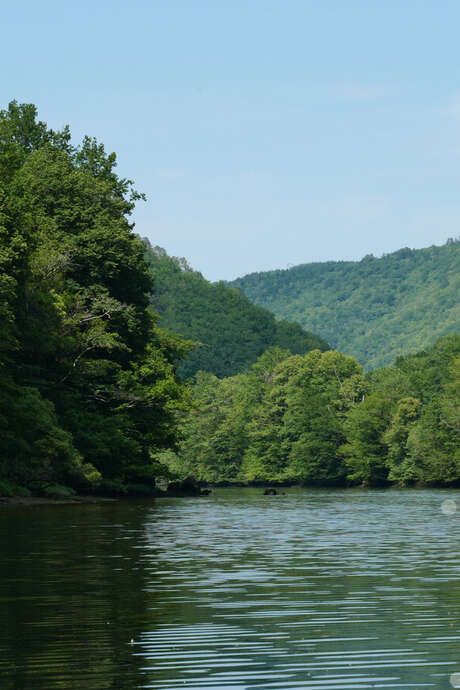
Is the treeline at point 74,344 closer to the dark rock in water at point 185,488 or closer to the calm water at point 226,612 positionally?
the dark rock in water at point 185,488

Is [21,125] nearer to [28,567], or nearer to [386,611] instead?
[28,567]

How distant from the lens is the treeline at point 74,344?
61719 mm

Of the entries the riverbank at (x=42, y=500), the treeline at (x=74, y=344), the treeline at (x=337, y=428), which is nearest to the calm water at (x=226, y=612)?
the riverbank at (x=42, y=500)

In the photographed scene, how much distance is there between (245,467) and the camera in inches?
7160

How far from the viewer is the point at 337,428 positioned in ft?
557

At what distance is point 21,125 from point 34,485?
139 ft

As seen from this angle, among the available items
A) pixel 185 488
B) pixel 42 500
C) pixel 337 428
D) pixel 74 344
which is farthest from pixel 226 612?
pixel 337 428

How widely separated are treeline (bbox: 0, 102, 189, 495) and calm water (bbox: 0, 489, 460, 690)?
2339 cm

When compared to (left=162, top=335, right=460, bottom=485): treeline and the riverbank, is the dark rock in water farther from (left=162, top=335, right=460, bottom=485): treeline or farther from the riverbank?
(left=162, top=335, right=460, bottom=485): treeline

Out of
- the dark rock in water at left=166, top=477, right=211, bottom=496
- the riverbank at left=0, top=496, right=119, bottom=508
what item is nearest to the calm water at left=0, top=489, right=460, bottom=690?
the riverbank at left=0, top=496, right=119, bottom=508

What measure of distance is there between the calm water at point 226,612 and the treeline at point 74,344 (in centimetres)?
2339

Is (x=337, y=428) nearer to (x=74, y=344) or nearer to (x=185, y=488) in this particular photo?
(x=185, y=488)

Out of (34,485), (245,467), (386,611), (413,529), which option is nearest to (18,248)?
(34,485)

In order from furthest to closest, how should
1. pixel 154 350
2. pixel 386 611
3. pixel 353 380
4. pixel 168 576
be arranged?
pixel 353 380 → pixel 154 350 → pixel 168 576 → pixel 386 611
